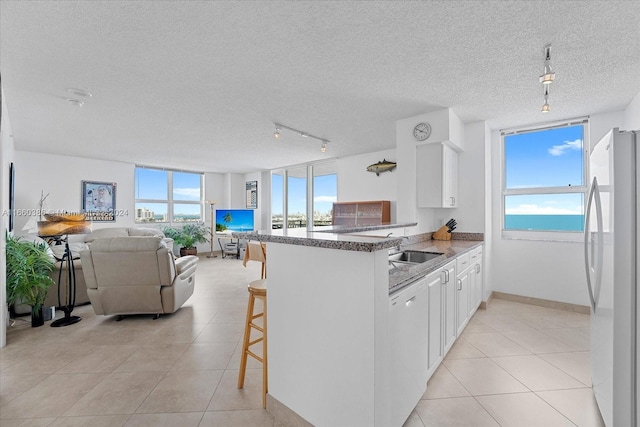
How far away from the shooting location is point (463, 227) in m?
3.99

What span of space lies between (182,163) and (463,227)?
634 centimetres

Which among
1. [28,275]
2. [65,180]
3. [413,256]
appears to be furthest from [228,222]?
[413,256]

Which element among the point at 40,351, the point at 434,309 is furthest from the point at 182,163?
the point at 434,309

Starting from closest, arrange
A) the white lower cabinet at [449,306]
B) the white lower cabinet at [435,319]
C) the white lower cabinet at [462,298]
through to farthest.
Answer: the white lower cabinet at [435,319]
the white lower cabinet at [449,306]
the white lower cabinet at [462,298]

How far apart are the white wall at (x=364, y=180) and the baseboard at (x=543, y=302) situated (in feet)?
7.28

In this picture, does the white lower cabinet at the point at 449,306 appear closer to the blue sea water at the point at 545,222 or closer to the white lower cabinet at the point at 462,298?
the white lower cabinet at the point at 462,298

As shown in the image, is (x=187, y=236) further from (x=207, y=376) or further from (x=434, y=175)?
(x=434, y=175)

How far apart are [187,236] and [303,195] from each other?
3.28 meters

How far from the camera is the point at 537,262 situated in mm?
3936

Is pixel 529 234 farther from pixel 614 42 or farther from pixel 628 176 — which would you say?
pixel 628 176

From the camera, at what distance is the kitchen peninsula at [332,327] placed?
136 cm

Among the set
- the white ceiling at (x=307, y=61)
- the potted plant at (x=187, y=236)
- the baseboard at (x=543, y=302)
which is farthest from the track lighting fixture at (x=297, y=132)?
the potted plant at (x=187, y=236)

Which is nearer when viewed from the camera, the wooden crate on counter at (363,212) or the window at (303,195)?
the wooden crate on counter at (363,212)

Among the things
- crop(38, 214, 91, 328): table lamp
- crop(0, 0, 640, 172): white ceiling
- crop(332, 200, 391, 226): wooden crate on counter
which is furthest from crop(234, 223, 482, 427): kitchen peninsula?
crop(332, 200, 391, 226): wooden crate on counter
